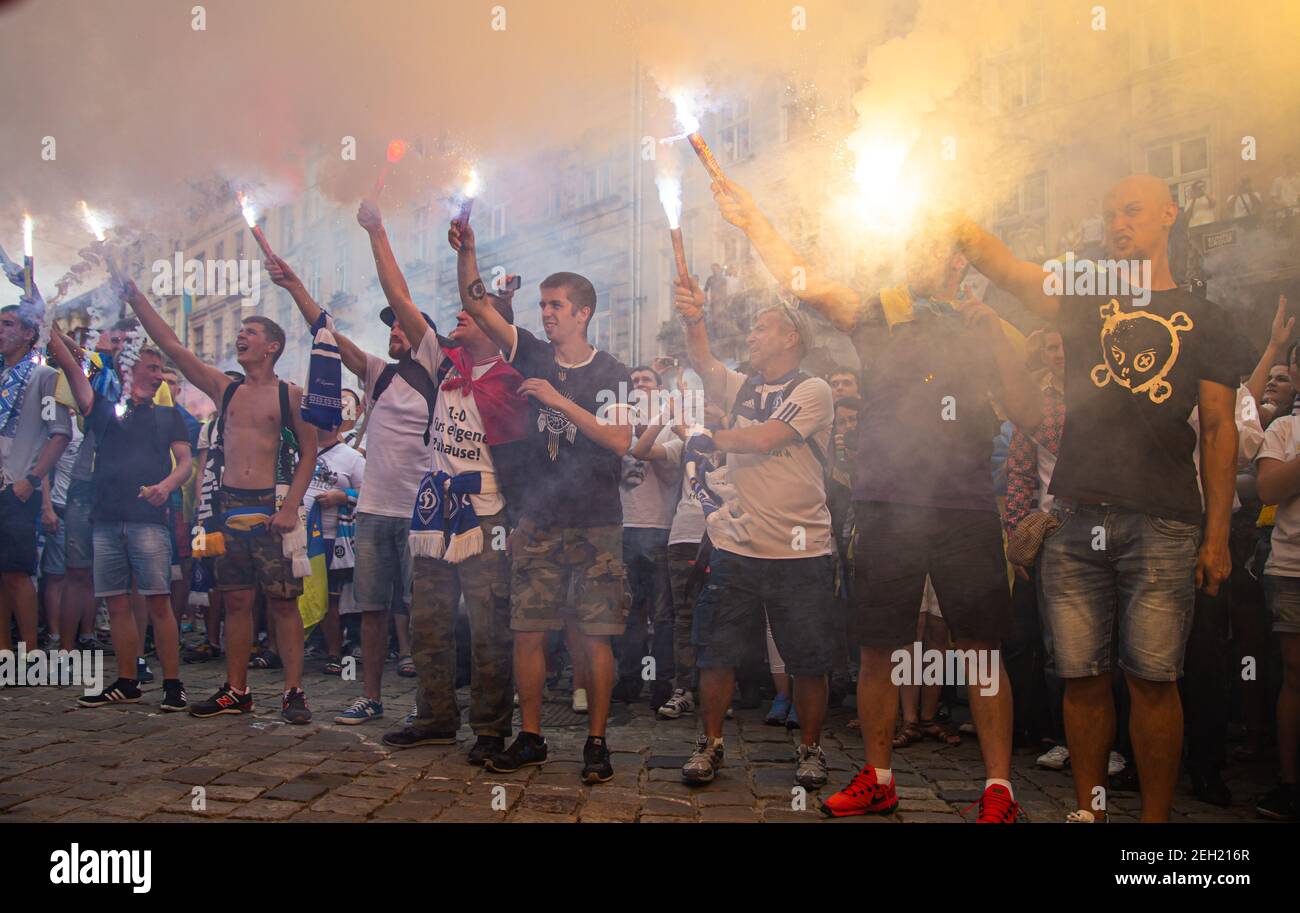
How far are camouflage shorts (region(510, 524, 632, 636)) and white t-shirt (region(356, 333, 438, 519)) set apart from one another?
119 cm

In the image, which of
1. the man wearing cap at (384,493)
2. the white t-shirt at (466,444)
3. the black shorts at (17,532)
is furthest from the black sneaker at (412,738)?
the black shorts at (17,532)

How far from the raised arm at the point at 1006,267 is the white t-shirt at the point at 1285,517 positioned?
63.1 inches

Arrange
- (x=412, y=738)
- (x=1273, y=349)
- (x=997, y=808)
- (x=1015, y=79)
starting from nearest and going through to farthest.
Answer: (x=997, y=808)
(x=412, y=738)
(x=1015, y=79)
(x=1273, y=349)

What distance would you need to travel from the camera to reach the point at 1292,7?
4.47 m

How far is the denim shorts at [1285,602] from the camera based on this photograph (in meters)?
3.70

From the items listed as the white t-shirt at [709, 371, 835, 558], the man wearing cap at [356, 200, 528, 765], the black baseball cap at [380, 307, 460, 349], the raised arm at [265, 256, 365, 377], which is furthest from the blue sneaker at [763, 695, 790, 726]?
the raised arm at [265, 256, 365, 377]

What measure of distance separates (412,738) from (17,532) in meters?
3.49

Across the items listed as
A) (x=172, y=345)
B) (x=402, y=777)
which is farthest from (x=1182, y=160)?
(x=172, y=345)

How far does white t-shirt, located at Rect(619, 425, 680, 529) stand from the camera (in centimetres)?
601

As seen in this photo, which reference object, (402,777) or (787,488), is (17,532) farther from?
(787,488)

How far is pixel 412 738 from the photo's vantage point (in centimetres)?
429

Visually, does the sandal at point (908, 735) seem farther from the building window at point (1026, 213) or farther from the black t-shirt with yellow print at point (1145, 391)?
the building window at point (1026, 213)
